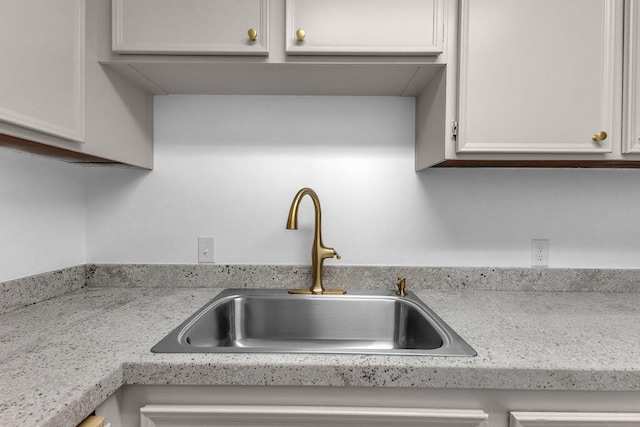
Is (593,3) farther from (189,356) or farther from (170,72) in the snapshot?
(189,356)

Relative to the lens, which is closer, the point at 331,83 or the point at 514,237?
the point at 331,83

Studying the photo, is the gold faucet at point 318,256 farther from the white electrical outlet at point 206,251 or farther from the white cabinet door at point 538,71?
the white cabinet door at point 538,71

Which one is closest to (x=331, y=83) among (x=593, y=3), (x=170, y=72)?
(x=170, y=72)

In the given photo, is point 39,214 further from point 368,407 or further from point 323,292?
point 368,407

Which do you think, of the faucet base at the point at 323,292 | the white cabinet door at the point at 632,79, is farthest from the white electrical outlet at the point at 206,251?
the white cabinet door at the point at 632,79

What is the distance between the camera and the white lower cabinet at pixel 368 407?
709 millimetres

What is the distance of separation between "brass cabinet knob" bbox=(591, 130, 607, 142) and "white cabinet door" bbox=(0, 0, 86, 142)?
4.65 feet

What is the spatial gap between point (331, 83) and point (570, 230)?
1.08 m

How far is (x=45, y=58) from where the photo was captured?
0.81 m

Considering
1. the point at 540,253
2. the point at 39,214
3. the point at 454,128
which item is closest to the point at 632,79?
the point at 454,128

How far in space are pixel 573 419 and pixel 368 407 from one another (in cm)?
41

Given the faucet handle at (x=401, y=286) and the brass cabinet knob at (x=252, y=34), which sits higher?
the brass cabinet knob at (x=252, y=34)

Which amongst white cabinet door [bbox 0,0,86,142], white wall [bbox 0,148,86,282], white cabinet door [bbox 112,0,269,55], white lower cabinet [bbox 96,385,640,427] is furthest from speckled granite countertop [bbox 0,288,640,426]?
white cabinet door [bbox 112,0,269,55]

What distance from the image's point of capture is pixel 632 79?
39.5 inches
